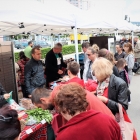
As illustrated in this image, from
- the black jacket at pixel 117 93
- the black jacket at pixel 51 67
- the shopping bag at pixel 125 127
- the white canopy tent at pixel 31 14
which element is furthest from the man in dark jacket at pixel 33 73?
the shopping bag at pixel 125 127

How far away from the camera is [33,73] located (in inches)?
148

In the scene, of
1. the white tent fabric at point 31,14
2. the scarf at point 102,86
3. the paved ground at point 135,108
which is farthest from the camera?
the paved ground at point 135,108

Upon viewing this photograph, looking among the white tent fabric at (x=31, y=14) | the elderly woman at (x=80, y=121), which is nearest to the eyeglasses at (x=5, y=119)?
the elderly woman at (x=80, y=121)

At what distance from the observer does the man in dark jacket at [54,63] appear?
16.6 ft

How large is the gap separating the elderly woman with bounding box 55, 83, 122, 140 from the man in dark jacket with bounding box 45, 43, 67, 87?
3.65 metres

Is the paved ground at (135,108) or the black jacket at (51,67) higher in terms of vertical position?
the black jacket at (51,67)

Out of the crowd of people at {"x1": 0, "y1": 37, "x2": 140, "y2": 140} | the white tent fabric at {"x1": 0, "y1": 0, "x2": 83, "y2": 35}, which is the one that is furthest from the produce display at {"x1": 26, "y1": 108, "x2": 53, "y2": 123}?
the white tent fabric at {"x1": 0, "y1": 0, "x2": 83, "y2": 35}

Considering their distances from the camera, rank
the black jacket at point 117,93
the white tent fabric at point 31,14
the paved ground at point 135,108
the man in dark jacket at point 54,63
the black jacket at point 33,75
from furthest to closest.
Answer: the man in dark jacket at point 54,63, the paved ground at point 135,108, the black jacket at point 33,75, the white tent fabric at point 31,14, the black jacket at point 117,93

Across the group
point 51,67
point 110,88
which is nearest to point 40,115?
point 110,88

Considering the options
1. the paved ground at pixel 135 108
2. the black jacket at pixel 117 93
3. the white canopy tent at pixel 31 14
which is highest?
the white canopy tent at pixel 31 14

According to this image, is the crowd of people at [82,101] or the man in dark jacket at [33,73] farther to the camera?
the man in dark jacket at [33,73]

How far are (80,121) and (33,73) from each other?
2611 mm

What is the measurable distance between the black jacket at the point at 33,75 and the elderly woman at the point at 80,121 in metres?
2.32

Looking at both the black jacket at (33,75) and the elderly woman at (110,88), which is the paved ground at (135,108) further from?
the black jacket at (33,75)
